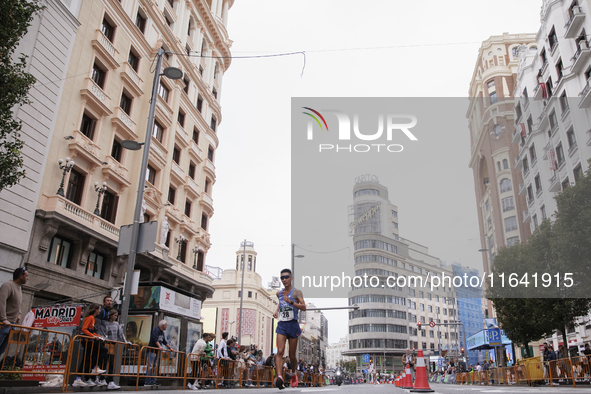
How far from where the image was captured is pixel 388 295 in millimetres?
88875

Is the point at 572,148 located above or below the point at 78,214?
above

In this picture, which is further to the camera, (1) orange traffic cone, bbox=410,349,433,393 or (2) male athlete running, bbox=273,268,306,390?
(1) orange traffic cone, bbox=410,349,433,393

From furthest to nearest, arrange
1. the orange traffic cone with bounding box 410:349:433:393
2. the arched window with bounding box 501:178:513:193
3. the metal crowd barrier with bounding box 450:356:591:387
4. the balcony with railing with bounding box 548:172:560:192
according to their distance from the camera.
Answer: the arched window with bounding box 501:178:513:193, the balcony with railing with bounding box 548:172:560:192, the metal crowd barrier with bounding box 450:356:591:387, the orange traffic cone with bounding box 410:349:433:393

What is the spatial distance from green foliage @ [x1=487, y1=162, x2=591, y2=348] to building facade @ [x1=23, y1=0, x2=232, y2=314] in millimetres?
16948

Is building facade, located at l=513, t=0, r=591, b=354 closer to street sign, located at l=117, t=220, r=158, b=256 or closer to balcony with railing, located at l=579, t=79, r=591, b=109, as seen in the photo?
balcony with railing, located at l=579, t=79, r=591, b=109

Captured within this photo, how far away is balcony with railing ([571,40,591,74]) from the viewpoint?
94.9 feet

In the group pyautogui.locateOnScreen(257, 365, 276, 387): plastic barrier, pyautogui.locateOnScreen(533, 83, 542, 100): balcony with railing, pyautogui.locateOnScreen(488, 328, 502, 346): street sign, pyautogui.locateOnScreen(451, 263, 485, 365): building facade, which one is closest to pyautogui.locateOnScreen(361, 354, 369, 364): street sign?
pyautogui.locateOnScreen(451, 263, 485, 365): building facade

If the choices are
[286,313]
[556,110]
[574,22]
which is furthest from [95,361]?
[556,110]

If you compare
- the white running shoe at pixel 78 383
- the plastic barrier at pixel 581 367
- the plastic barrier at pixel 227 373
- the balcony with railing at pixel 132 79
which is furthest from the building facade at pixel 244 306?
the white running shoe at pixel 78 383

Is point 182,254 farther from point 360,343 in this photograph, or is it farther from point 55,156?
point 360,343

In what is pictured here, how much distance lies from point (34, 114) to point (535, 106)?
1598 inches

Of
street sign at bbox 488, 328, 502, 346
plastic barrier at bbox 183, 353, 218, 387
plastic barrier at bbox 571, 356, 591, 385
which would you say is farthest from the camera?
street sign at bbox 488, 328, 502, 346

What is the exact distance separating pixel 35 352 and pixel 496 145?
65.8m

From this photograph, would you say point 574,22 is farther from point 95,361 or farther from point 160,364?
point 95,361
